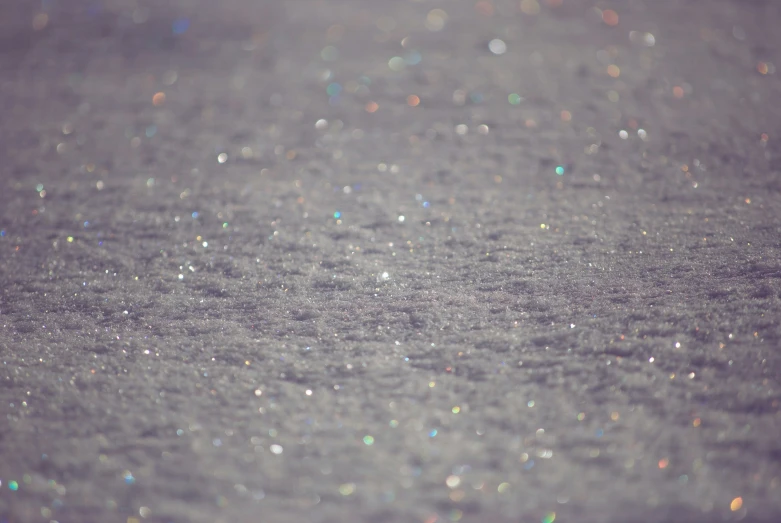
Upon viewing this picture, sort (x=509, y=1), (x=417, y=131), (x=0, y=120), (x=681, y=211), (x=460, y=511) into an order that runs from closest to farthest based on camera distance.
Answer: (x=460, y=511) < (x=681, y=211) < (x=417, y=131) < (x=0, y=120) < (x=509, y=1)

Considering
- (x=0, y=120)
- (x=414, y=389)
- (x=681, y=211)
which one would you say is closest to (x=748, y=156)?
(x=681, y=211)

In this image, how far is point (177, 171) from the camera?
58.0 inches

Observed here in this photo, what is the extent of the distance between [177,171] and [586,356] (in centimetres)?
95

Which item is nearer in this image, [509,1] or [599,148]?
[599,148]

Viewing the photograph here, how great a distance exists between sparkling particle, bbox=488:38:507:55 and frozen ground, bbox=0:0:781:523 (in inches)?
0.6

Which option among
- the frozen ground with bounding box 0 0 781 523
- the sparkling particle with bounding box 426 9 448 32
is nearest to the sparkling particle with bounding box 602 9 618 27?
the frozen ground with bounding box 0 0 781 523

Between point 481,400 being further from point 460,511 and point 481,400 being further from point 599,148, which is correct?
point 599,148

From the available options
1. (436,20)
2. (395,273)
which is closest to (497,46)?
(436,20)

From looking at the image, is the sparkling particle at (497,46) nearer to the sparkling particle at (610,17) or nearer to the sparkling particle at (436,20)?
the sparkling particle at (436,20)

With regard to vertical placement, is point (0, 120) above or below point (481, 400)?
below

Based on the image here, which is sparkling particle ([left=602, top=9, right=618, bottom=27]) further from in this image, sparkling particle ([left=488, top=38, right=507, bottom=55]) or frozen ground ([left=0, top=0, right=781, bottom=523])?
sparkling particle ([left=488, top=38, right=507, bottom=55])

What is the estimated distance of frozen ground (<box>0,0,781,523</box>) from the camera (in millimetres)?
769

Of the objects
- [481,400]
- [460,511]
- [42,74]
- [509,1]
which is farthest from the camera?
[509,1]

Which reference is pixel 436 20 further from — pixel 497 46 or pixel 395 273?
pixel 395 273
